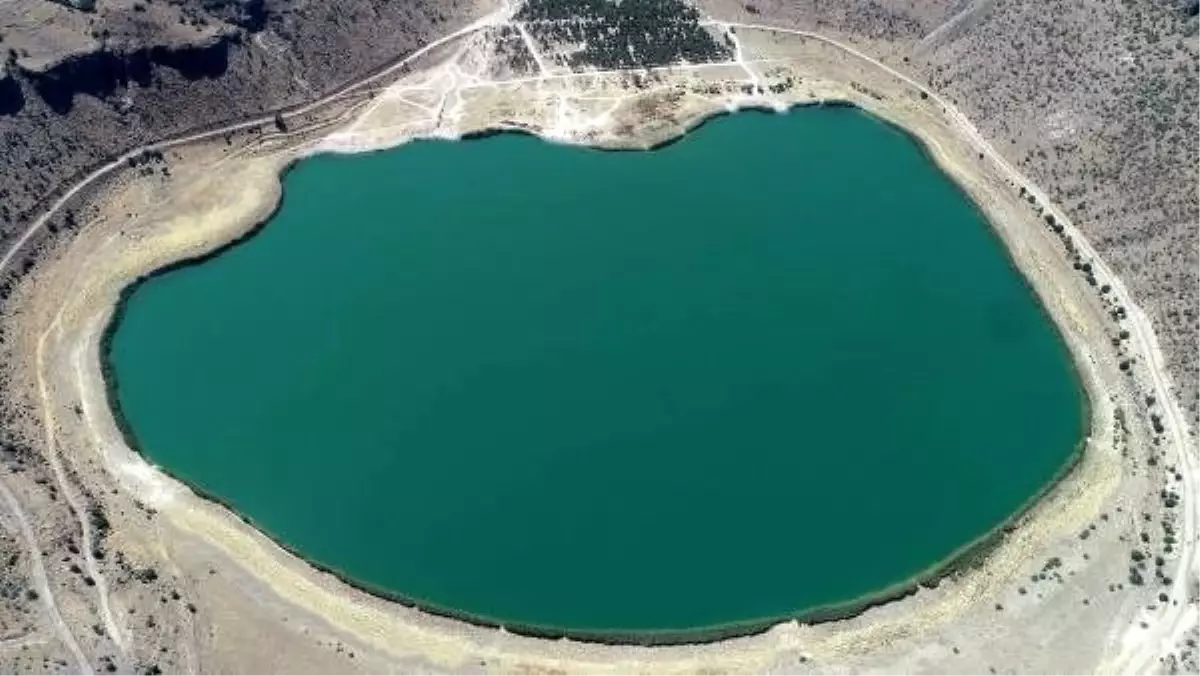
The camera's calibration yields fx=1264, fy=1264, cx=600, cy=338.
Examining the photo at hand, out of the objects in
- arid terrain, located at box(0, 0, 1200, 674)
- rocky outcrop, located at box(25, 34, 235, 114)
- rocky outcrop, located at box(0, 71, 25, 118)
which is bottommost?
arid terrain, located at box(0, 0, 1200, 674)

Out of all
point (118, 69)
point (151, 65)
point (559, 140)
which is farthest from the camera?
point (559, 140)

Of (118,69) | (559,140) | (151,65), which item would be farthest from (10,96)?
(559,140)

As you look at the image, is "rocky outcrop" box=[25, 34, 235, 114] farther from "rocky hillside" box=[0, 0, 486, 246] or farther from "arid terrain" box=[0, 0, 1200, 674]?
"arid terrain" box=[0, 0, 1200, 674]

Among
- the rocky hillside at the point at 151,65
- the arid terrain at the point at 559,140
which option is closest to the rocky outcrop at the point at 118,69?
the rocky hillside at the point at 151,65

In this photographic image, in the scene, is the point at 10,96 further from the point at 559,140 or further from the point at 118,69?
the point at 559,140

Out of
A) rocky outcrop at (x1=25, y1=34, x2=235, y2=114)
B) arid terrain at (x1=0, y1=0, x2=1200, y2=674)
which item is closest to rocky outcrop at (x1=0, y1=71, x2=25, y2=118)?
arid terrain at (x1=0, y1=0, x2=1200, y2=674)
